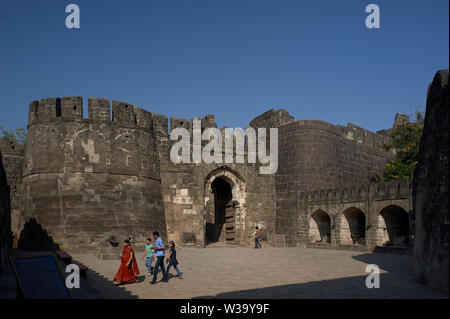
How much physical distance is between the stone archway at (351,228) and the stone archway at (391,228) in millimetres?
1589

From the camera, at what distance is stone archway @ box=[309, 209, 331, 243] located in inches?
840

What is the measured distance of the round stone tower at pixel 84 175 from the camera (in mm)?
15664

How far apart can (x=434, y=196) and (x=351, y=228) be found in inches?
474

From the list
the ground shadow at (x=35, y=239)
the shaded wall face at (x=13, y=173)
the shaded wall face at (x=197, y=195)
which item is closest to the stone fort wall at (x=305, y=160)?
the shaded wall face at (x=197, y=195)

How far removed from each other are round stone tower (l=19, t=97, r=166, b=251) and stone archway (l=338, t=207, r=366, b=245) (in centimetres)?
868

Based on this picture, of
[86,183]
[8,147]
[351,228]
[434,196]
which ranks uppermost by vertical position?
[8,147]

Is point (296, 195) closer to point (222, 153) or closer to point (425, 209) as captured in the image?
point (222, 153)

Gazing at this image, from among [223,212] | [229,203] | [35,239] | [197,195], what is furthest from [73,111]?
[223,212]

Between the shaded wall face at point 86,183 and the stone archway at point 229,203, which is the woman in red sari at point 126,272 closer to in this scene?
the shaded wall face at point 86,183

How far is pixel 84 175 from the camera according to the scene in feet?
53.3

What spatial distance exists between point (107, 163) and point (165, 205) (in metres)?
3.51

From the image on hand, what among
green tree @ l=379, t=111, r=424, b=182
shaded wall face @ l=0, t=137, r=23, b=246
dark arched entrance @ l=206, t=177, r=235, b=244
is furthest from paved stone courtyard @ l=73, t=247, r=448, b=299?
green tree @ l=379, t=111, r=424, b=182

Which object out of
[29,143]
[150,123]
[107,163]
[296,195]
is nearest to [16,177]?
[29,143]

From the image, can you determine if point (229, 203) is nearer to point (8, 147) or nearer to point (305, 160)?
point (305, 160)
